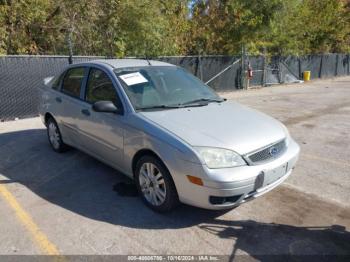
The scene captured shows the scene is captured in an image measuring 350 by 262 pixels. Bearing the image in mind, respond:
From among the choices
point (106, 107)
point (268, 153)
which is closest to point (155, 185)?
point (106, 107)

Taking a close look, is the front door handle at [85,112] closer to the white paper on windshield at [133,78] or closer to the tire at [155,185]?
the white paper on windshield at [133,78]

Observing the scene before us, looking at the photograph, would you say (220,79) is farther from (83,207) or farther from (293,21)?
(83,207)

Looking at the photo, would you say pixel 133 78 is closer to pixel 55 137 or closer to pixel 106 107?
pixel 106 107

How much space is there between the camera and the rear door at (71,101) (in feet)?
16.8

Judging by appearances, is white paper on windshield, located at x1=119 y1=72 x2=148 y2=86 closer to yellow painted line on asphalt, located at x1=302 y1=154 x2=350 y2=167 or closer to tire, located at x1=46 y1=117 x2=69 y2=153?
tire, located at x1=46 y1=117 x2=69 y2=153

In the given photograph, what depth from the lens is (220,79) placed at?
16.1m

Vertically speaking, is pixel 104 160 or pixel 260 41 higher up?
pixel 260 41

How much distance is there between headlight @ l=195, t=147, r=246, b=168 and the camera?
333cm

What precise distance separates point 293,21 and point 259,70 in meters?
3.92

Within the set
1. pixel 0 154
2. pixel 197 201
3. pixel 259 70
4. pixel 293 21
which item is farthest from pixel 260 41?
pixel 197 201

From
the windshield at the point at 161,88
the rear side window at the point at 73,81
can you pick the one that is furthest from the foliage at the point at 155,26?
the windshield at the point at 161,88

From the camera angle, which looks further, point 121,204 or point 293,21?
point 293,21

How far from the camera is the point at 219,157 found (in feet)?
11.0

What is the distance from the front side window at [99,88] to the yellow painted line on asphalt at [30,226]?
1.62 metres
